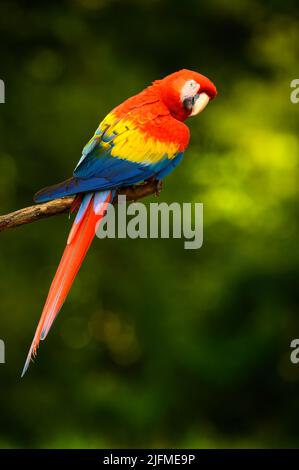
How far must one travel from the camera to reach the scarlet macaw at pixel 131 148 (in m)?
1.53

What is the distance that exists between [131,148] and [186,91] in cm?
18

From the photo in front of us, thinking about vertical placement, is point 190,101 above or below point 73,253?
above

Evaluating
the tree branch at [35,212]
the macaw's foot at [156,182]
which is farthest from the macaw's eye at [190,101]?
the tree branch at [35,212]

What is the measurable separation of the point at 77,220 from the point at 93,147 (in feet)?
0.60

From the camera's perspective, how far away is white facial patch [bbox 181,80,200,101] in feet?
5.44

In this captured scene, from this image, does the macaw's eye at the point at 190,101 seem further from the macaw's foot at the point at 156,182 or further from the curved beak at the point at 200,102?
the macaw's foot at the point at 156,182

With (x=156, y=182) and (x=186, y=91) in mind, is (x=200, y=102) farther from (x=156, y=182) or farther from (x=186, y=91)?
(x=156, y=182)

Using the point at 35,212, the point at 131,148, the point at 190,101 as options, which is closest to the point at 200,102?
the point at 190,101

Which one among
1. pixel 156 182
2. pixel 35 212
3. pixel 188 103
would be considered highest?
pixel 188 103

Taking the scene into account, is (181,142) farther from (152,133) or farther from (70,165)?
(70,165)

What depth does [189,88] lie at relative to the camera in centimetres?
166

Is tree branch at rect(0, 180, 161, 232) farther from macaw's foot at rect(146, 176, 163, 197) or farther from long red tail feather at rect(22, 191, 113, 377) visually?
macaw's foot at rect(146, 176, 163, 197)

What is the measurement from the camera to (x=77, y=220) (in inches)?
60.8

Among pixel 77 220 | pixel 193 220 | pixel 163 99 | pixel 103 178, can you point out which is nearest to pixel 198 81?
pixel 163 99
